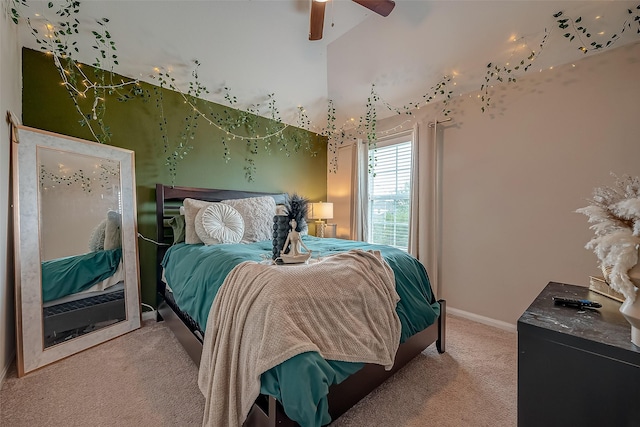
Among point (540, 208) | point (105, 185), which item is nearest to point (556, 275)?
point (540, 208)

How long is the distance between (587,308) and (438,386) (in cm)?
105

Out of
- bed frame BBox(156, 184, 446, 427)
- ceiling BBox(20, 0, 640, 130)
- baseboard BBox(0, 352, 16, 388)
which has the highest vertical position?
ceiling BBox(20, 0, 640, 130)

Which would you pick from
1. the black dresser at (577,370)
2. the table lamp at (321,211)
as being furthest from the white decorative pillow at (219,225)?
the black dresser at (577,370)

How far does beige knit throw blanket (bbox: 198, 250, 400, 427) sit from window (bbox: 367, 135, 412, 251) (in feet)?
7.04

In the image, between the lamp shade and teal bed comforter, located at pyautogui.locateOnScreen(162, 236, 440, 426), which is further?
the lamp shade

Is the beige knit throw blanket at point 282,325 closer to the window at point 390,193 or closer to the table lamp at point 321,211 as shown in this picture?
the window at point 390,193

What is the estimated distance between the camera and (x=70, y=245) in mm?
2180

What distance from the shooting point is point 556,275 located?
2346mm

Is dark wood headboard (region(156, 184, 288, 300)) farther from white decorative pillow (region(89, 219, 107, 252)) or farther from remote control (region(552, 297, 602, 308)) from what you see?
remote control (region(552, 297, 602, 308))

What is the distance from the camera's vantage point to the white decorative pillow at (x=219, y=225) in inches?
94.3

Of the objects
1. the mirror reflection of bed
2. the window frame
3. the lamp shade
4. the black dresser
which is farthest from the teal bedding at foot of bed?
the lamp shade

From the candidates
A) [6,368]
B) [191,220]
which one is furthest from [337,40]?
[6,368]

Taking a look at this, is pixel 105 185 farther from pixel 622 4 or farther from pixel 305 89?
pixel 622 4

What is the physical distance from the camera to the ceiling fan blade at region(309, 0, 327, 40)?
1801 millimetres
